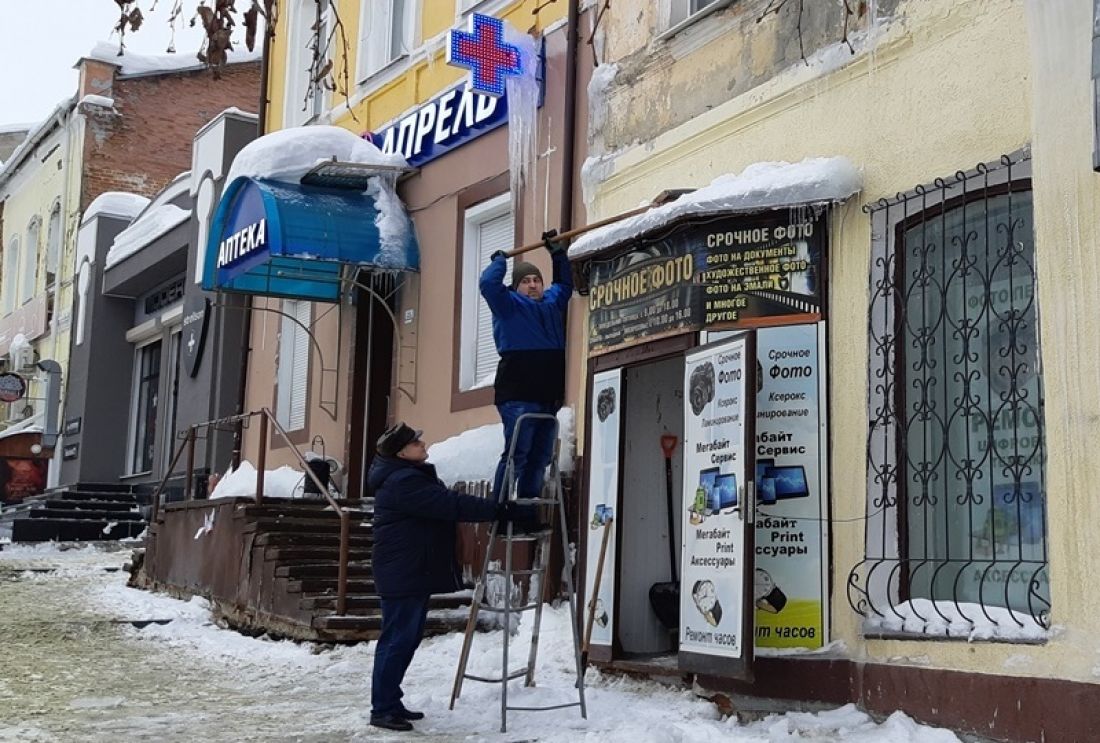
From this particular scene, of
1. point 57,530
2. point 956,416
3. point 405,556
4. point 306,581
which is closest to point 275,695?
point 405,556

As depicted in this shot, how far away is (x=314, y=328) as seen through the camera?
1406 cm

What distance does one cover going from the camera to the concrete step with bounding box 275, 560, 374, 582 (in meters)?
9.72

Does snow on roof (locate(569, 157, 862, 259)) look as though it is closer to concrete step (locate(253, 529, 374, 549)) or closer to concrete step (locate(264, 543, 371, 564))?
concrete step (locate(264, 543, 371, 564))

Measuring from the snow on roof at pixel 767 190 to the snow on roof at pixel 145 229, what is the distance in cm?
1318

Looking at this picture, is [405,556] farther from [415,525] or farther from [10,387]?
[10,387]

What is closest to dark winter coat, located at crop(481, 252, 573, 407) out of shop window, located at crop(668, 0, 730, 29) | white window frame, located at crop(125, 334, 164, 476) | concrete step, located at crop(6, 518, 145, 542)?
shop window, located at crop(668, 0, 730, 29)

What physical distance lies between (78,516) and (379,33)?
9562 millimetres

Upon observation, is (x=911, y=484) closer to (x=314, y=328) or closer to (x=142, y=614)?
(x=142, y=614)

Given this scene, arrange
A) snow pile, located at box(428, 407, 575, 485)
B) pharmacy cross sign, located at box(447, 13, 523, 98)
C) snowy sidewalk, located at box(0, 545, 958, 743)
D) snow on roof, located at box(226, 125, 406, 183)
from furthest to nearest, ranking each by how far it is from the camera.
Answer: snow on roof, located at box(226, 125, 406, 183) < pharmacy cross sign, located at box(447, 13, 523, 98) < snow pile, located at box(428, 407, 575, 485) < snowy sidewalk, located at box(0, 545, 958, 743)

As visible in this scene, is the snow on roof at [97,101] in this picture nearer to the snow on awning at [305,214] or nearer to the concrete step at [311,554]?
the snow on awning at [305,214]

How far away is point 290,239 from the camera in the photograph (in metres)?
11.6

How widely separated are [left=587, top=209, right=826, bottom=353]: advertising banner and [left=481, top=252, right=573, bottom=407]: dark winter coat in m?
0.89

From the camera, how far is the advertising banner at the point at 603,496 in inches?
308

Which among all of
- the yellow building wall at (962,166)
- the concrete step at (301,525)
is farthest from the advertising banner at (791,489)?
the concrete step at (301,525)
